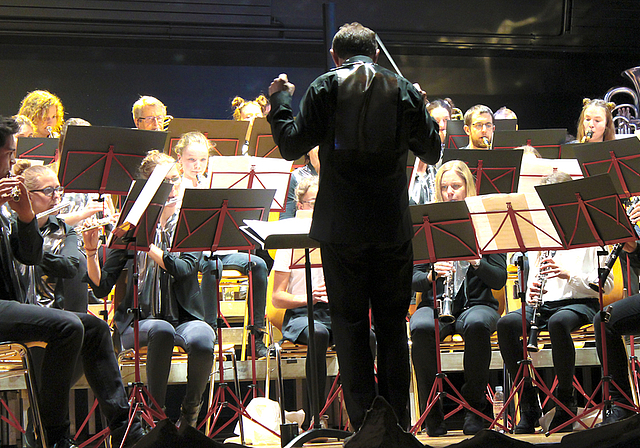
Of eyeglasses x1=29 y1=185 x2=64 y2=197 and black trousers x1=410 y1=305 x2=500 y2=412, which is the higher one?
eyeglasses x1=29 y1=185 x2=64 y2=197

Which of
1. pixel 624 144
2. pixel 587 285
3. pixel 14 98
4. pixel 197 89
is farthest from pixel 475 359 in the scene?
pixel 14 98

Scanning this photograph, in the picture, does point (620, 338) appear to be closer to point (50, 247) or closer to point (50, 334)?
point (50, 334)

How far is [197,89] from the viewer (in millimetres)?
7605

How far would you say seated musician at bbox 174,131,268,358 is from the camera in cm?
385

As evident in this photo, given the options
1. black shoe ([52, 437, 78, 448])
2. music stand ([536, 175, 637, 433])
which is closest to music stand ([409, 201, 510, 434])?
music stand ([536, 175, 637, 433])

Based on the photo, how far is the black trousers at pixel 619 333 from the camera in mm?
2951

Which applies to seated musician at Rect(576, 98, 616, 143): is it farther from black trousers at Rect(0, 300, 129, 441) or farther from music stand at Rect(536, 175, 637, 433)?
black trousers at Rect(0, 300, 129, 441)

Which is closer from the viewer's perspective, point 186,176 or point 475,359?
point 475,359

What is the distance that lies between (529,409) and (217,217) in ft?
5.58

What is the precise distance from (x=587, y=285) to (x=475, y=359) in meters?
0.80

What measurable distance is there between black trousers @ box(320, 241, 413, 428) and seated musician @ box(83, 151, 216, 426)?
109 centimetres

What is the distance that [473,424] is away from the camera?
3.09 meters

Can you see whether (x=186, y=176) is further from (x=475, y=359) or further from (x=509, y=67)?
(x=509, y=67)

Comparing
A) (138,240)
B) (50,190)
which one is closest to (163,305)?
(138,240)
